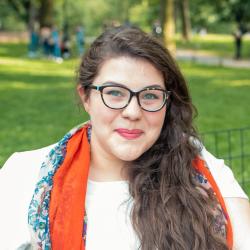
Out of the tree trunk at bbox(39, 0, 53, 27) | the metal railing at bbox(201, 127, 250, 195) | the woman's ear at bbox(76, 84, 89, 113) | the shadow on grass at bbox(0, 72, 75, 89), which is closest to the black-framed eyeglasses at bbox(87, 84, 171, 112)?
the woman's ear at bbox(76, 84, 89, 113)

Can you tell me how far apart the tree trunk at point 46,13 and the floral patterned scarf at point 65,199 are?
1035 inches

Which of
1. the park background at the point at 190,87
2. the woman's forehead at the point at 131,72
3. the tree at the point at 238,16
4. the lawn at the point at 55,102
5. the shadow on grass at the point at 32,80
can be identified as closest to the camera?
the woman's forehead at the point at 131,72

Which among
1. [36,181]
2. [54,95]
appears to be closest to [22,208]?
[36,181]

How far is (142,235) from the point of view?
8.19 feet

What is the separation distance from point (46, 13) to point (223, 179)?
88.2 feet

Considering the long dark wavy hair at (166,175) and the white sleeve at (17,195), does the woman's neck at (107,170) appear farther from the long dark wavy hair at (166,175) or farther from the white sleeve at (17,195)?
the white sleeve at (17,195)

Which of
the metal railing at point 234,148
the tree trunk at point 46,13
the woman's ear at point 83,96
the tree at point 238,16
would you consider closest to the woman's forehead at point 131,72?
the woman's ear at point 83,96

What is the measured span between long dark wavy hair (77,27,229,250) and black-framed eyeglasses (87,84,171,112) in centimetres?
9

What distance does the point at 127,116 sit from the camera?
8.13ft

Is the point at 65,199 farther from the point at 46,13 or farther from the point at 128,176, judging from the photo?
the point at 46,13

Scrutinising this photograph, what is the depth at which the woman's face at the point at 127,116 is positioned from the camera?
8.07ft

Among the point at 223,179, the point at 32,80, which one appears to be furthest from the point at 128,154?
the point at 32,80

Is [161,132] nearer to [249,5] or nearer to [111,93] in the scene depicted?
[111,93]

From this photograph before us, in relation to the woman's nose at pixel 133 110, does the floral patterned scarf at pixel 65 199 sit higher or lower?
lower
